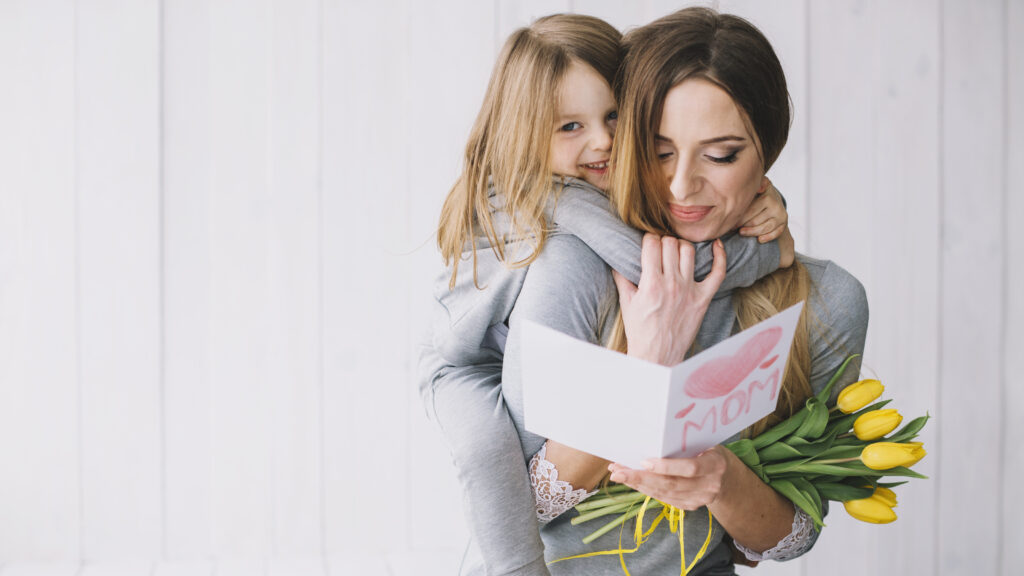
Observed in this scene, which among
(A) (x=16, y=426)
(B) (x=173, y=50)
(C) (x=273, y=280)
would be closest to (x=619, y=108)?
(C) (x=273, y=280)

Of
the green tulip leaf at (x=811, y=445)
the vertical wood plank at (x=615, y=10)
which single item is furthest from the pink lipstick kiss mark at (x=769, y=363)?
the vertical wood plank at (x=615, y=10)

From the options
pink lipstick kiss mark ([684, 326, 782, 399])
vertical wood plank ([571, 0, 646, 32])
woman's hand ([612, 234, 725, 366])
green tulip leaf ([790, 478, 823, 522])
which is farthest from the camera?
vertical wood plank ([571, 0, 646, 32])

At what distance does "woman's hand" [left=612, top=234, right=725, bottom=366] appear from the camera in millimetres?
1143

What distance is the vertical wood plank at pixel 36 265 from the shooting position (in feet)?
6.99

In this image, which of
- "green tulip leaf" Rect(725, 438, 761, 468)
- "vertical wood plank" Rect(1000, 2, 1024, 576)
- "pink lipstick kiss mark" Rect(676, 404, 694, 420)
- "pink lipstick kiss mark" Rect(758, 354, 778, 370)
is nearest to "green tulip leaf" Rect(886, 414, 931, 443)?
"green tulip leaf" Rect(725, 438, 761, 468)

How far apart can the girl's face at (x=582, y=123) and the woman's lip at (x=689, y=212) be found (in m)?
0.15

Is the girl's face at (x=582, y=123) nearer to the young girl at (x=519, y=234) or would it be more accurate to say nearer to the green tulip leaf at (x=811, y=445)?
the young girl at (x=519, y=234)

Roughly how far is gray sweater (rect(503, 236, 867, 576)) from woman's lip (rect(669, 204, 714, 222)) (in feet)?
0.39

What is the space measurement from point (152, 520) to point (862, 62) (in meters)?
2.14

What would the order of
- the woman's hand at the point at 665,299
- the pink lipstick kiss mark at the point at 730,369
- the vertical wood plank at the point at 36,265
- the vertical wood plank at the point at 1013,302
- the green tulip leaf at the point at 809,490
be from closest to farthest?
the pink lipstick kiss mark at the point at 730,369, the woman's hand at the point at 665,299, the green tulip leaf at the point at 809,490, the vertical wood plank at the point at 36,265, the vertical wood plank at the point at 1013,302

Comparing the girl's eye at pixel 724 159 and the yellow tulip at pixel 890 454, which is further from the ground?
the girl's eye at pixel 724 159

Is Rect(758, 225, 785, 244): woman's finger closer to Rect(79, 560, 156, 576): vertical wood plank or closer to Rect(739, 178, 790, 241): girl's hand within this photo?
Rect(739, 178, 790, 241): girl's hand

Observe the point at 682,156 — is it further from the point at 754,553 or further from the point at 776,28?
the point at 776,28

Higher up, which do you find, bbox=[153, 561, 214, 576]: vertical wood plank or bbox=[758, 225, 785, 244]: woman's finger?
bbox=[758, 225, 785, 244]: woman's finger
